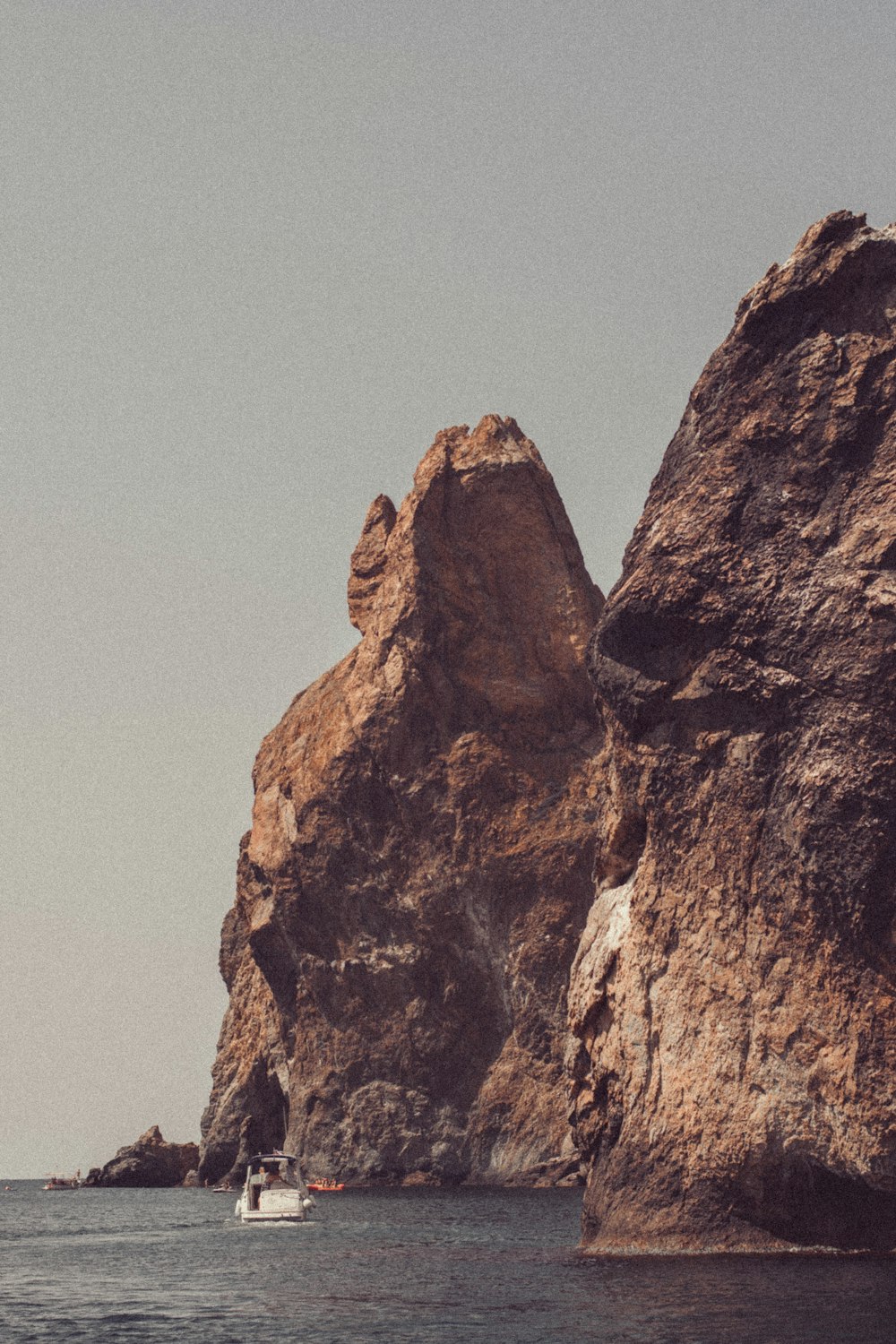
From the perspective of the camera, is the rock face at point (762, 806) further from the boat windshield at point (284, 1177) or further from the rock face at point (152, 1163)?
the rock face at point (152, 1163)

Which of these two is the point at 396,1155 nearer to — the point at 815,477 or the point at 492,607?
the point at 492,607

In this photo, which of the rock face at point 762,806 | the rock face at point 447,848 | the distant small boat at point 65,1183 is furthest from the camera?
the distant small boat at point 65,1183

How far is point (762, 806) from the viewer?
3609 cm

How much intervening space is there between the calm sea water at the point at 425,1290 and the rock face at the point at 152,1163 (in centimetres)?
6441

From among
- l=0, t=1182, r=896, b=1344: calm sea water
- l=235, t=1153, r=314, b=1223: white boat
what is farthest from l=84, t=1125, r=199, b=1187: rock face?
l=0, t=1182, r=896, b=1344: calm sea water

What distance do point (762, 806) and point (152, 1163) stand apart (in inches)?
3859

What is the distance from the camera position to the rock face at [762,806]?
112 ft

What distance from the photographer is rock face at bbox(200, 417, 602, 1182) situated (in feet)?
297

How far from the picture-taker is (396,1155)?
91.6 meters

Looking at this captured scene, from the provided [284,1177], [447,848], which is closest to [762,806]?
[284,1177]

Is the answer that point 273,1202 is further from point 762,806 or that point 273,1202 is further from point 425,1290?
point 762,806

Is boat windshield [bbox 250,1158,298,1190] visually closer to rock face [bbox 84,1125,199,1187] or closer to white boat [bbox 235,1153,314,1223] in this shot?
white boat [bbox 235,1153,314,1223]

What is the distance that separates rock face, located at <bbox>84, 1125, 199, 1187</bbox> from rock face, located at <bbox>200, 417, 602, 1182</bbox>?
27.7m

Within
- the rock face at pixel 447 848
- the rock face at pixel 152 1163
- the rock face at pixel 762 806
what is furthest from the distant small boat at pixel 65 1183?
the rock face at pixel 762 806
